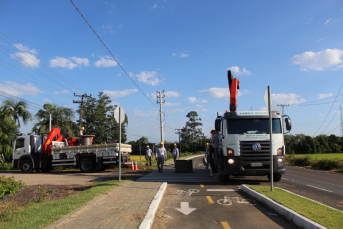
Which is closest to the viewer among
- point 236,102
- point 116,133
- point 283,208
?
point 283,208

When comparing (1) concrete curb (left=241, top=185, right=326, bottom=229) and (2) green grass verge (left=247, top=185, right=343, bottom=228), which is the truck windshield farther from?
(2) green grass verge (left=247, top=185, right=343, bottom=228)

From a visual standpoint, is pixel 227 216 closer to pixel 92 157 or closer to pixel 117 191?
pixel 117 191

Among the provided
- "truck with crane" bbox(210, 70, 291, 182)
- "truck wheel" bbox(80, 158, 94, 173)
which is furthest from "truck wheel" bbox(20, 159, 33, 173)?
"truck with crane" bbox(210, 70, 291, 182)

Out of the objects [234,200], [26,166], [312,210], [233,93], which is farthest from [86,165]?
[312,210]

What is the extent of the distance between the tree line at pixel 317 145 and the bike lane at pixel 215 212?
3141 inches

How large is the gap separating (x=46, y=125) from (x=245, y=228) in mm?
37449

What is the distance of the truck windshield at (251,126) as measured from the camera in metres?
11.3

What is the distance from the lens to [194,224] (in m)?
5.80

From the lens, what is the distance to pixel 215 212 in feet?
22.3

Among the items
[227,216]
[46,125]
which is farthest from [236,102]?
[46,125]

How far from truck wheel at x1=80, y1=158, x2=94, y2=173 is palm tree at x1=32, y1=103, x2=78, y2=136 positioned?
19.9 meters

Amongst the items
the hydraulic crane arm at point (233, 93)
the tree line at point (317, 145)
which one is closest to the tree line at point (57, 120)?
the hydraulic crane arm at point (233, 93)

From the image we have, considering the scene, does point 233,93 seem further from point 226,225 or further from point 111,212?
point 111,212

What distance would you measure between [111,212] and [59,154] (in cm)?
→ 1582
